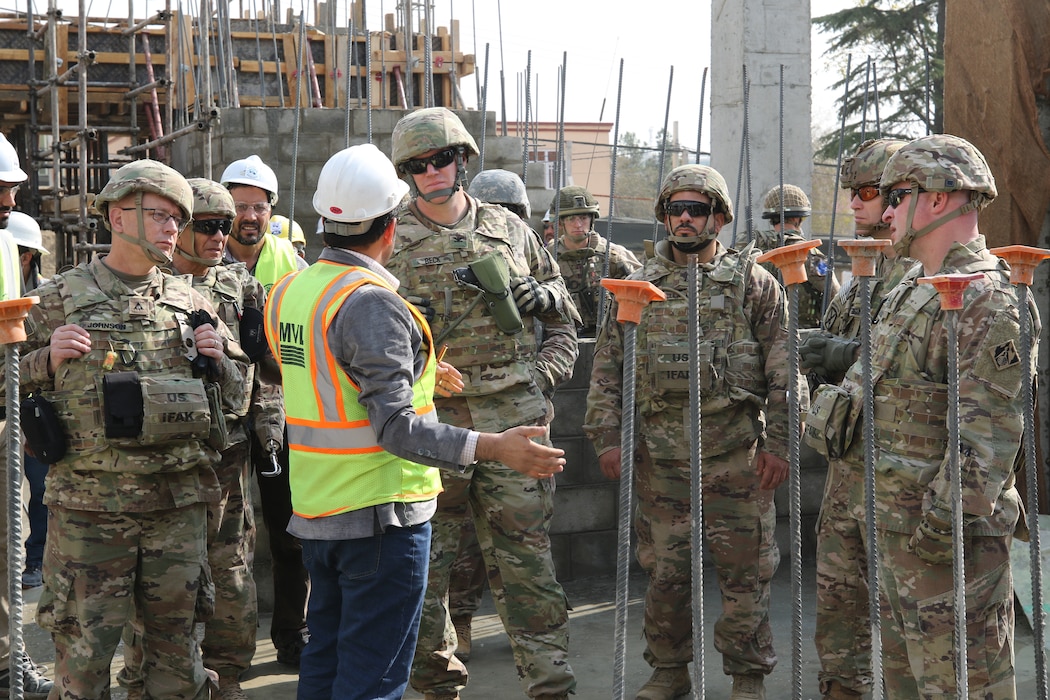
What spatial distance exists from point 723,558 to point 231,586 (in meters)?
1.99

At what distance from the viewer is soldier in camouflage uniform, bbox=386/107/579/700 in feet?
14.3

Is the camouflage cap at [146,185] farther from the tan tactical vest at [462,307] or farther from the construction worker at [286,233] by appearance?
the construction worker at [286,233]

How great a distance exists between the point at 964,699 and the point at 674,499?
180 centimetres

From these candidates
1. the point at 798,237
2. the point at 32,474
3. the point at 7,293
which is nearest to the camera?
the point at 7,293

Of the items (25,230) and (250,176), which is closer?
(250,176)

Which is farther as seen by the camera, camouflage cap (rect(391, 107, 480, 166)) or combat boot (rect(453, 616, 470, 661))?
combat boot (rect(453, 616, 470, 661))

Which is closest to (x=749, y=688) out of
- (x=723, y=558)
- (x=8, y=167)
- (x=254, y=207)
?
(x=723, y=558)

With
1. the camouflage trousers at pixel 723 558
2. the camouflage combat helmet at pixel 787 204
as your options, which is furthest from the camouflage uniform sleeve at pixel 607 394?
the camouflage combat helmet at pixel 787 204

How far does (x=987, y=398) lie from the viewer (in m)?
3.22

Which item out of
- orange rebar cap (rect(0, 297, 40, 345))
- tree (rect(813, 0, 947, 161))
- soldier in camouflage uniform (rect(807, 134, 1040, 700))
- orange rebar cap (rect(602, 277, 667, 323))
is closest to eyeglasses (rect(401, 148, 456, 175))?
soldier in camouflage uniform (rect(807, 134, 1040, 700))

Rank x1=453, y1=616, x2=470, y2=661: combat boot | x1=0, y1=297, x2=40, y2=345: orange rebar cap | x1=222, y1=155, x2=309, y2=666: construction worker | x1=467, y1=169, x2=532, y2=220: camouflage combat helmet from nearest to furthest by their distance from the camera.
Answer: x1=0, y1=297, x2=40, y2=345: orange rebar cap → x1=222, y1=155, x2=309, y2=666: construction worker → x1=453, y1=616, x2=470, y2=661: combat boot → x1=467, y1=169, x2=532, y2=220: camouflage combat helmet

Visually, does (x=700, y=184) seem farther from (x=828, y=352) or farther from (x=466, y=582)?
(x=466, y=582)

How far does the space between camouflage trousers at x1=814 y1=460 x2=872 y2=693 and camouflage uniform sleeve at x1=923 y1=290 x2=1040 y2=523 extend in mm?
799

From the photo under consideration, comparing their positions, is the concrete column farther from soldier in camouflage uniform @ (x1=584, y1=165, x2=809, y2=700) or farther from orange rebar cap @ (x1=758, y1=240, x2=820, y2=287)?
orange rebar cap @ (x1=758, y1=240, x2=820, y2=287)
